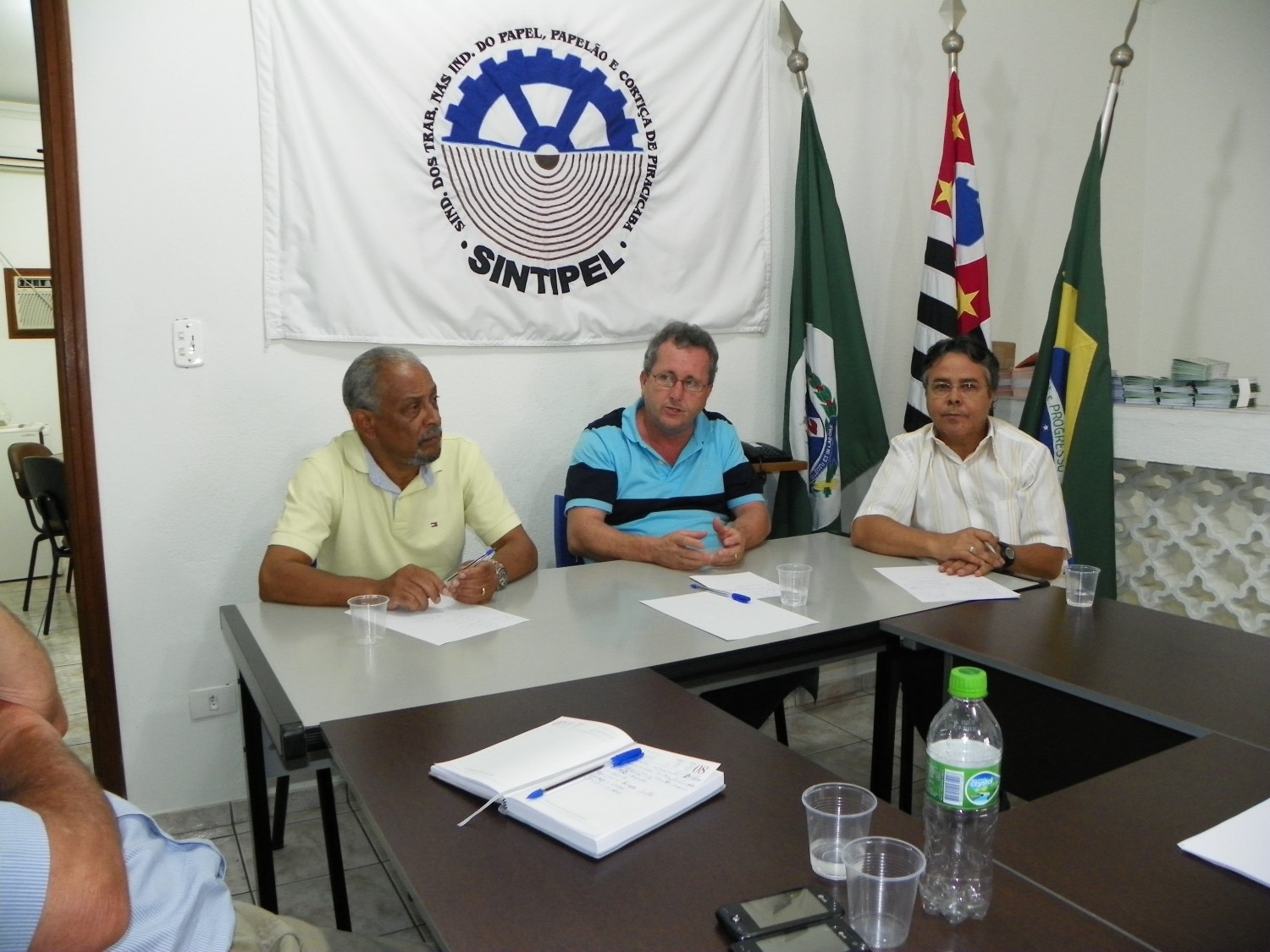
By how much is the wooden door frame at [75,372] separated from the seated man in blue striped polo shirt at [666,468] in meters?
1.22

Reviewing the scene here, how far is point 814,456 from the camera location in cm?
329

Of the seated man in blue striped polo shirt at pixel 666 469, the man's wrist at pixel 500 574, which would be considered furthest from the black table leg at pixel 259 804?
the seated man in blue striped polo shirt at pixel 666 469

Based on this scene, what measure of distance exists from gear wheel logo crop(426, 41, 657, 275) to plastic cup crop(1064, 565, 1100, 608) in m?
1.70

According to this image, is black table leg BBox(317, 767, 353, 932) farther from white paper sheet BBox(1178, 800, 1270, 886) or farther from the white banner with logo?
white paper sheet BBox(1178, 800, 1270, 886)

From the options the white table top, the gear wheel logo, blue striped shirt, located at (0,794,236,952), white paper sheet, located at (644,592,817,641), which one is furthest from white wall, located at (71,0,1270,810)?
blue striped shirt, located at (0,794,236,952)

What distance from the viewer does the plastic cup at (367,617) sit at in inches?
67.8

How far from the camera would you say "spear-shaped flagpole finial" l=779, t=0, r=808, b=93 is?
3.16 m

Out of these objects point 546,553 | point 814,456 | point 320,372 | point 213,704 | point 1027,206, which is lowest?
point 213,704

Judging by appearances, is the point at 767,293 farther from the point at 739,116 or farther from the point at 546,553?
the point at 546,553

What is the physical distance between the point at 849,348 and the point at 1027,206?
130 cm

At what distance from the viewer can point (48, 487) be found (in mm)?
4305

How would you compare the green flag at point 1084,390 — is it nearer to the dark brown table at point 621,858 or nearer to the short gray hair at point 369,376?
the short gray hair at point 369,376

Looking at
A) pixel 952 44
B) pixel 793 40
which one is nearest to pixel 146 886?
pixel 793 40

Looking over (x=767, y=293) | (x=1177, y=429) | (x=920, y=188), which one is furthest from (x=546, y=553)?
(x=1177, y=429)
